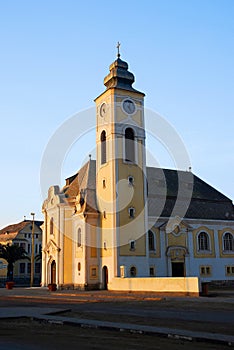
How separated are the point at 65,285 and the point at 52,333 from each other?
33814mm

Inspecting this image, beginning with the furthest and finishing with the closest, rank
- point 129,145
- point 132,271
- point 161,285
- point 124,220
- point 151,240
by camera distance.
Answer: point 151,240 → point 129,145 → point 124,220 → point 132,271 → point 161,285

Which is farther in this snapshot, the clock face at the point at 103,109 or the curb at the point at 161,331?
the clock face at the point at 103,109

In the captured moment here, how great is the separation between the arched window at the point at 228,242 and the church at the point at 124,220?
0.12m

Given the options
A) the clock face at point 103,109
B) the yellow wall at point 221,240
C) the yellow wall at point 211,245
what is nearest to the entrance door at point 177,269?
the yellow wall at point 211,245

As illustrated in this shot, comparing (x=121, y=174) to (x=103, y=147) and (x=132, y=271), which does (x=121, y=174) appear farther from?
(x=132, y=271)

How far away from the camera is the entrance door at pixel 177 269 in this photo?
45.5 meters

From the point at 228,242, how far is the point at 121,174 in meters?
17.4

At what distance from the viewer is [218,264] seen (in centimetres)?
4847

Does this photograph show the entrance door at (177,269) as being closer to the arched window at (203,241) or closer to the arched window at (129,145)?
the arched window at (203,241)

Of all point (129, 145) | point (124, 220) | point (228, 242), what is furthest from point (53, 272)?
point (228, 242)

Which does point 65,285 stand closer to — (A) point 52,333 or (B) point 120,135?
(B) point 120,135

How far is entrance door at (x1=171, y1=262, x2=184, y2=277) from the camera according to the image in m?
45.5

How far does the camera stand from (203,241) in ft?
160

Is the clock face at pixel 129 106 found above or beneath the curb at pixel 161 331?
above
